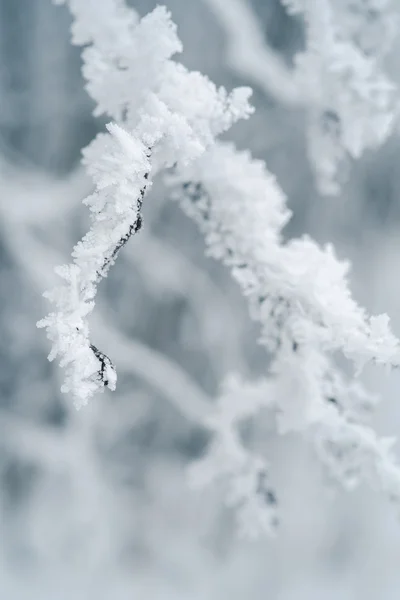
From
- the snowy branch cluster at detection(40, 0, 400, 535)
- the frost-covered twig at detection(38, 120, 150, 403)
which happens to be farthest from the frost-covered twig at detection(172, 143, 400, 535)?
the frost-covered twig at detection(38, 120, 150, 403)

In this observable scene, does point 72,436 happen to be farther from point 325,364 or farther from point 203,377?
point 325,364

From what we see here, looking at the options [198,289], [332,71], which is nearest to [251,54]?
[332,71]

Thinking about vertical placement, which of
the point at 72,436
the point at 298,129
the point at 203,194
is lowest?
the point at 72,436

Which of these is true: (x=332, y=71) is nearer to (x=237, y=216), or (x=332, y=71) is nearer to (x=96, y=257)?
(x=237, y=216)

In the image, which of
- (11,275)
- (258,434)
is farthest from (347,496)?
(11,275)

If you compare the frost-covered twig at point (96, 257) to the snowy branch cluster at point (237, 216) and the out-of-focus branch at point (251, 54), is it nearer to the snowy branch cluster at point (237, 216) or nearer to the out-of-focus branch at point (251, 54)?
the snowy branch cluster at point (237, 216)

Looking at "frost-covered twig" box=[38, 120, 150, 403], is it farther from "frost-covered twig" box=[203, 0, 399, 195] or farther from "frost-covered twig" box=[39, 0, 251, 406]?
"frost-covered twig" box=[203, 0, 399, 195]
